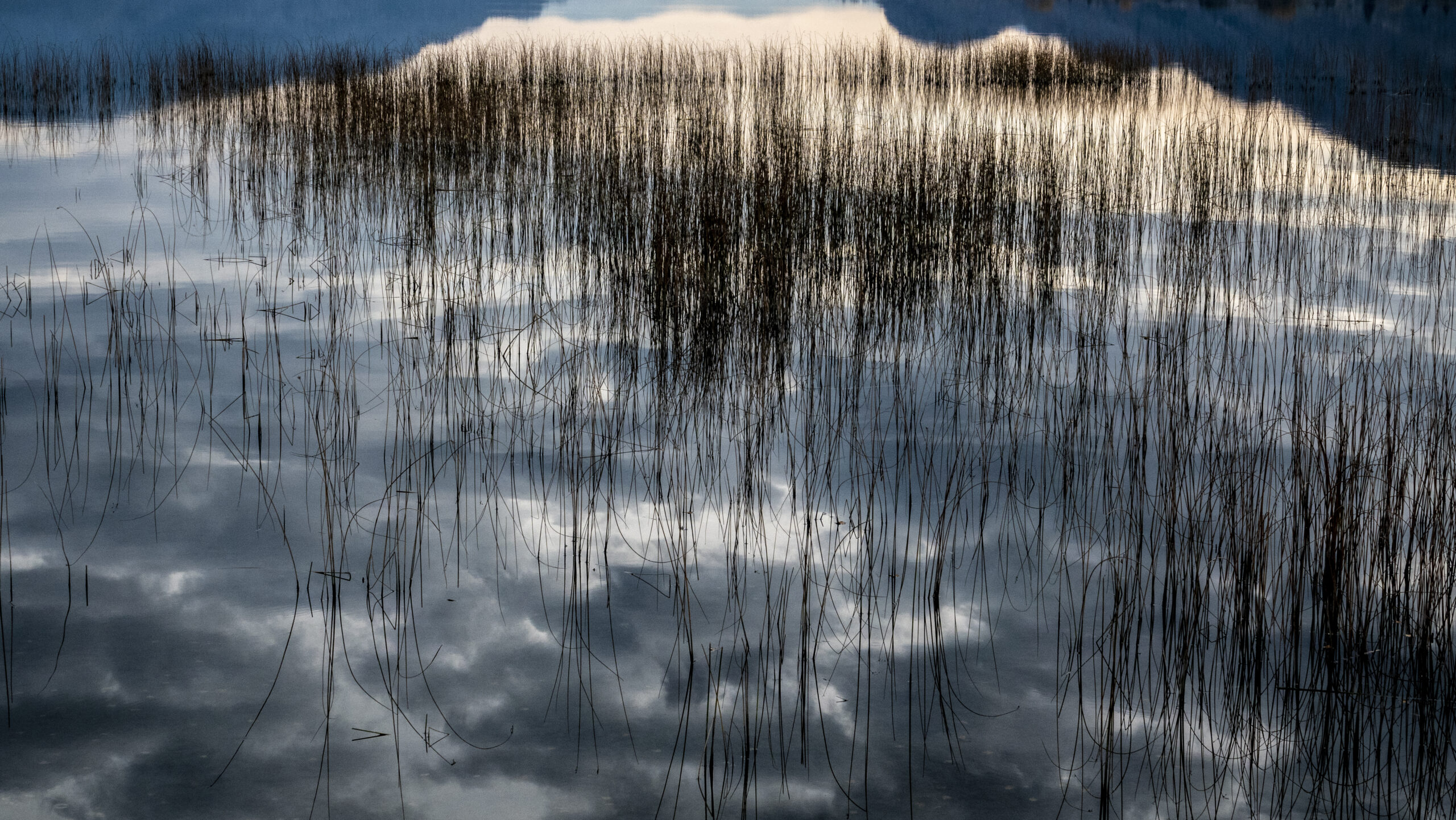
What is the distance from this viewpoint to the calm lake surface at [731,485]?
2650 mm

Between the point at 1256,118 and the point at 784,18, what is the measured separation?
32.7 meters

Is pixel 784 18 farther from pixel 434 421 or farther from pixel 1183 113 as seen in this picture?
pixel 434 421

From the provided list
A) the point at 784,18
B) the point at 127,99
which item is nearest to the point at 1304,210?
the point at 127,99

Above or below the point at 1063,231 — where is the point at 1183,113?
above

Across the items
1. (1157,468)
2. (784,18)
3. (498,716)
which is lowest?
(498,716)

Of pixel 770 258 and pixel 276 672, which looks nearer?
pixel 276 672

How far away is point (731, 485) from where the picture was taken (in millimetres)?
4035

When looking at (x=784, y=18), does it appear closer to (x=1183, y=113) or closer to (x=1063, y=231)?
(x=1183, y=113)

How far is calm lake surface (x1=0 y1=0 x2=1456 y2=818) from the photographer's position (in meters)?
2.65

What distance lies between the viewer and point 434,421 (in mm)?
4625

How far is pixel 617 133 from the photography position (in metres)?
10.4

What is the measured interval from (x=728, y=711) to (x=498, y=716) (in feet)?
1.85

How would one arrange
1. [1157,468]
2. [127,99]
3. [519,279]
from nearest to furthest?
[1157,468]
[519,279]
[127,99]

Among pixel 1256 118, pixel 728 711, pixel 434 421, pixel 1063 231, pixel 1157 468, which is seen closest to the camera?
pixel 728 711
